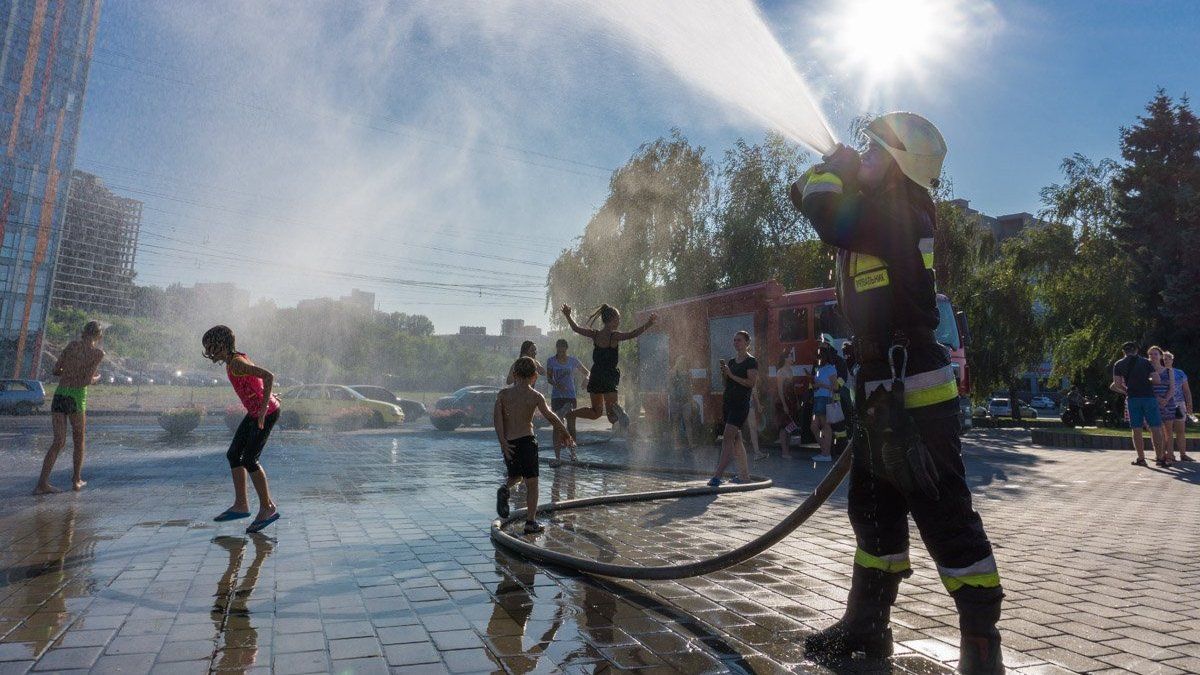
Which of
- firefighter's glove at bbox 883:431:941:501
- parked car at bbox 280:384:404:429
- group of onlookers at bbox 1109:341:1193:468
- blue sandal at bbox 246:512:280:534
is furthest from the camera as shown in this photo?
parked car at bbox 280:384:404:429

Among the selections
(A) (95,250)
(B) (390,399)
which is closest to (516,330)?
(A) (95,250)

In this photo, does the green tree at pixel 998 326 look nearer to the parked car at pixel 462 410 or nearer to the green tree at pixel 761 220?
the green tree at pixel 761 220

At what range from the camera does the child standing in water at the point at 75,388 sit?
8.23 meters

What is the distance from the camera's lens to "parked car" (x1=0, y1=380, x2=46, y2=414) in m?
28.2

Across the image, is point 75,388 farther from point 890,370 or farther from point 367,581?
point 890,370

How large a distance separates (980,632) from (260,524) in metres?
5.20

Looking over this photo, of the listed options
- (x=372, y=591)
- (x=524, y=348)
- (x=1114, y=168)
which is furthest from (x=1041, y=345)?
(x=372, y=591)

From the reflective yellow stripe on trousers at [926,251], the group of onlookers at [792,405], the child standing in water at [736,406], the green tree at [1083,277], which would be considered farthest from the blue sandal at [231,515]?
the green tree at [1083,277]

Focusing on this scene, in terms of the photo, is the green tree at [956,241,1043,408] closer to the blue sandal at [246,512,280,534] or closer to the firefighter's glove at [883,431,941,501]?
the blue sandal at [246,512,280,534]

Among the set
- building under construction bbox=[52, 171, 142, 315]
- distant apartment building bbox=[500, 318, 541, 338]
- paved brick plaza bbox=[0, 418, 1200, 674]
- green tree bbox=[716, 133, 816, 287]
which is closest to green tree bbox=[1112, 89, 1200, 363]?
green tree bbox=[716, 133, 816, 287]

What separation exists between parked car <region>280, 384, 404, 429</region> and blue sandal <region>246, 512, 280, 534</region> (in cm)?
1799

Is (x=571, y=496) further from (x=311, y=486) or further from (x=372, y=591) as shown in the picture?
(x=372, y=591)

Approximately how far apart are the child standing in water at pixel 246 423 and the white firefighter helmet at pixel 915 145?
203 inches

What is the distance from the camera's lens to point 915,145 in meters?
3.15
